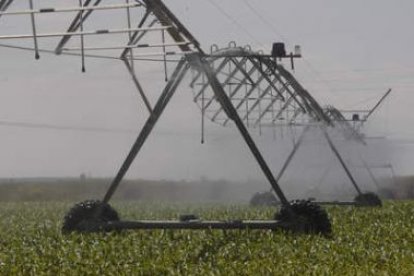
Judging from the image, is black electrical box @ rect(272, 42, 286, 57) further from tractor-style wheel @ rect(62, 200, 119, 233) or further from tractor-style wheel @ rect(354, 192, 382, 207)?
tractor-style wheel @ rect(354, 192, 382, 207)

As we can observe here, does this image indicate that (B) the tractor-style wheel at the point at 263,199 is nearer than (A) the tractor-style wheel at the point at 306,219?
No

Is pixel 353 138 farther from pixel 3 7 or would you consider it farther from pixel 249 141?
pixel 3 7

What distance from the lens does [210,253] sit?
655 inches

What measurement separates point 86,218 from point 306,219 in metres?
4.88

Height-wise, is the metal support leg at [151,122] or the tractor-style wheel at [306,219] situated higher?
the metal support leg at [151,122]

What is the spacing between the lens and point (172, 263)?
15.2 metres

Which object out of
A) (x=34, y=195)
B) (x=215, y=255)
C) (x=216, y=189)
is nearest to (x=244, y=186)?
(x=216, y=189)

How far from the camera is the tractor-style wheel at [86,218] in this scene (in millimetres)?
20781

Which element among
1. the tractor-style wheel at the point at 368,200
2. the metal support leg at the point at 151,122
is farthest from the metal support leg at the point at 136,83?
the tractor-style wheel at the point at 368,200

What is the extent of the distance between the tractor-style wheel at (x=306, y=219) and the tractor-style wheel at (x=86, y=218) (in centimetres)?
402

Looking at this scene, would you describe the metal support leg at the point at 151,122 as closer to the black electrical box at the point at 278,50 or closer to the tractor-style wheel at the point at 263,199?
the black electrical box at the point at 278,50

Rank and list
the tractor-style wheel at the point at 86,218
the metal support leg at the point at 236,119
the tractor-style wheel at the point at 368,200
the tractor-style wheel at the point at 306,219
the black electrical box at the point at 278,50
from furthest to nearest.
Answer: the tractor-style wheel at the point at 368,200 < the black electrical box at the point at 278,50 < the tractor-style wheel at the point at 86,218 < the tractor-style wheel at the point at 306,219 < the metal support leg at the point at 236,119

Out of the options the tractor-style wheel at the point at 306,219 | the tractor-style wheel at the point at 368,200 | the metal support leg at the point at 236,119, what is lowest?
the tractor-style wheel at the point at 306,219

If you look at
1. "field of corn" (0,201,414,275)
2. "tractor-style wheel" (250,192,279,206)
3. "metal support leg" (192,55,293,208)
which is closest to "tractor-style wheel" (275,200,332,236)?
"metal support leg" (192,55,293,208)
